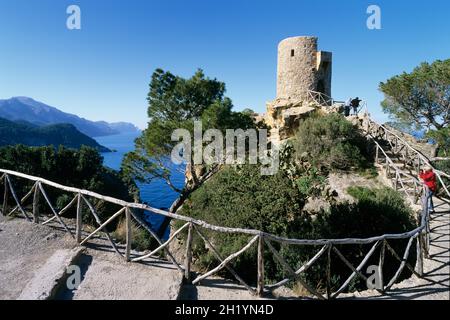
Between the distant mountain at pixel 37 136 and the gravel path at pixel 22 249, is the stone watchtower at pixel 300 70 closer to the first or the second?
the gravel path at pixel 22 249

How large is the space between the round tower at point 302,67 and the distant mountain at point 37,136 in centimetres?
6982

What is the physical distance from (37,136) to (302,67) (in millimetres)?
102406

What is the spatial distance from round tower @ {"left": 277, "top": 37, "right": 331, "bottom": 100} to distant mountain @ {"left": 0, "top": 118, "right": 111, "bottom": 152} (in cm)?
6982

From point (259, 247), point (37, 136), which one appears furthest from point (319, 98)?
point (37, 136)

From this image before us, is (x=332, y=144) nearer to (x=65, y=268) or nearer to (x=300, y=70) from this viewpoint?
(x=300, y=70)

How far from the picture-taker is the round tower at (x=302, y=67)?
19.6 meters

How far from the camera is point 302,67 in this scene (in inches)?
780

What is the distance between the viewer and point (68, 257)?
4758mm

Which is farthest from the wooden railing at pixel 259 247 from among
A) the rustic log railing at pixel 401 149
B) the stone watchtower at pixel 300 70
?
the stone watchtower at pixel 300 70

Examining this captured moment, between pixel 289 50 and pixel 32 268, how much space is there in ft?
66.4

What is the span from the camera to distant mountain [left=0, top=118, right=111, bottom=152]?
8219 centimetres

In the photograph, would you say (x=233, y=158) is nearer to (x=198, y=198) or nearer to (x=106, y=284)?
(x=198, y=198)

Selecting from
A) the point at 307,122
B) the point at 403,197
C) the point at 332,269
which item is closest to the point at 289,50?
the point at 307,122

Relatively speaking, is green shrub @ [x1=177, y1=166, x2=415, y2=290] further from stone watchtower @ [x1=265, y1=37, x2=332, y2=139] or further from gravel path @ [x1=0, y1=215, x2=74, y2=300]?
stone watchtower @ [x1=265, y1=37, x2=332, y2=139]
